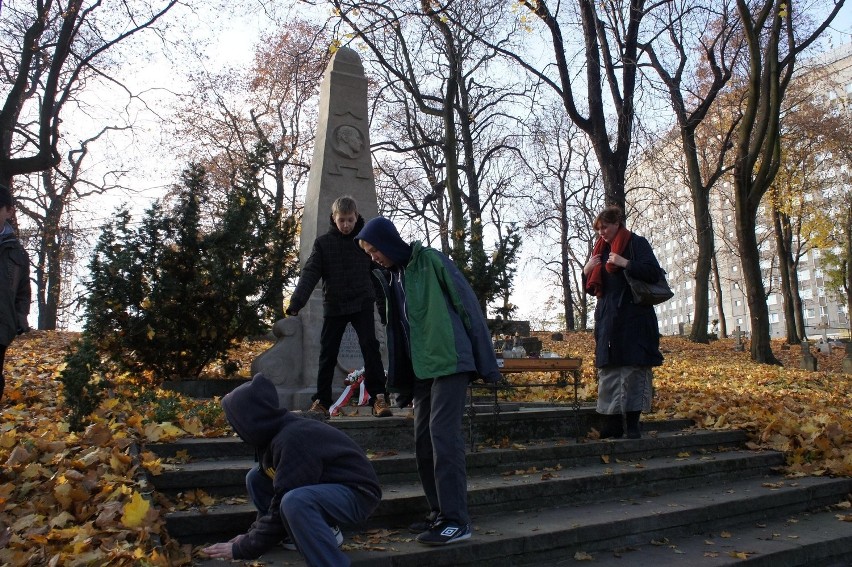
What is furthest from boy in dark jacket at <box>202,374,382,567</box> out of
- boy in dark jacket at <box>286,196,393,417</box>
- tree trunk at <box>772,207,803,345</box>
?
tree trunk at <box>772,207,803,345</box>

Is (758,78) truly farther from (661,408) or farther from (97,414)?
(97,414)

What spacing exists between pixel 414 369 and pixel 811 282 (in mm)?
80417

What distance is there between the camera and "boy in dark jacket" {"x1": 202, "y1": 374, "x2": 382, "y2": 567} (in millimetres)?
3082

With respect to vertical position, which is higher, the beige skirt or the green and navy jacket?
the green and navy jacket

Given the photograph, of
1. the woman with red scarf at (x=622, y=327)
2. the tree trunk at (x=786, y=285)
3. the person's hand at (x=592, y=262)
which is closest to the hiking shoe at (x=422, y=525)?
the woman with red scarf at (x=622, y=327)

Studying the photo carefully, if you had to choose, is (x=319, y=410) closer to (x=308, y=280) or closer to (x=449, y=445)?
(x=308, y=280)

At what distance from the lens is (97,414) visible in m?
5.38

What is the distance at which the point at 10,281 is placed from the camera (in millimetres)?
4770

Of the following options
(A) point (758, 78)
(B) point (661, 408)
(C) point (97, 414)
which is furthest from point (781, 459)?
(A) point (758, 78)

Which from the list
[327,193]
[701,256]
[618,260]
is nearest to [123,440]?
[618,260]

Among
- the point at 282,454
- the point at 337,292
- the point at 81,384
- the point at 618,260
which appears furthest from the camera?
the point at 337,292

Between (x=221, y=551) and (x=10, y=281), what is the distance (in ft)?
8.87

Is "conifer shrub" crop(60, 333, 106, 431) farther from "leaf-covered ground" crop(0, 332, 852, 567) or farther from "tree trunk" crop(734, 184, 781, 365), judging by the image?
"tree trunk" crop(734, 184, 781, 365)

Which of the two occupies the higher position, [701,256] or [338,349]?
[701,256]
